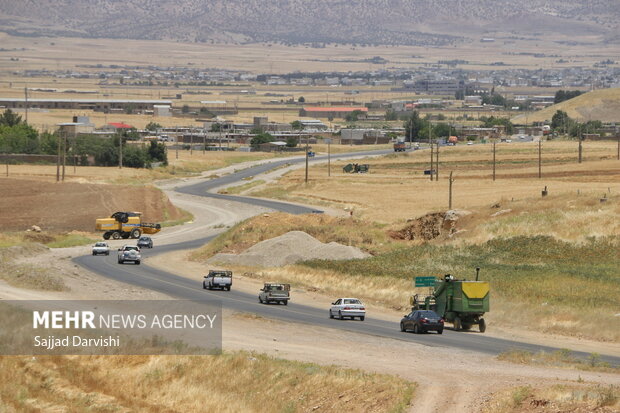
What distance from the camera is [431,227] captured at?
96375 mm

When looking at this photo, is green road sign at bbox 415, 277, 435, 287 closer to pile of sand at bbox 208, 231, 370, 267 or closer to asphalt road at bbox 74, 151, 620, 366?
asphalt road at bbox 74, 151, 620, 366

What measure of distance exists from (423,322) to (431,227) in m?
44.4

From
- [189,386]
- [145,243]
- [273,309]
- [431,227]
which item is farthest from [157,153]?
[189,386]

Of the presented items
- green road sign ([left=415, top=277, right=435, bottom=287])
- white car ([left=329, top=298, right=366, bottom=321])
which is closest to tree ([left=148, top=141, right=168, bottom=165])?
green road sign ([left=415, top=277, right=435, bottom=287])

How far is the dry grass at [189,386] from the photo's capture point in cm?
3709

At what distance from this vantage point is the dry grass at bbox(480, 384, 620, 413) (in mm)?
33906

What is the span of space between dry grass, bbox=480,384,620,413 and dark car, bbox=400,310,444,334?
16.2 m

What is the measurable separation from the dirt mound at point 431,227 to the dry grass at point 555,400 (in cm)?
5627

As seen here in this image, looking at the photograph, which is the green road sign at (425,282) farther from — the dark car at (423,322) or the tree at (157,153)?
the tree at (157,153)

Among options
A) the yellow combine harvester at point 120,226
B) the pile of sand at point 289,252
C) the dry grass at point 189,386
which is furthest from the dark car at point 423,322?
the yellow combine harvester at point 120,226

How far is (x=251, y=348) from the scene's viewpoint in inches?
1813

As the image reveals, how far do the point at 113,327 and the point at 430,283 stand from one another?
1856 centimetres

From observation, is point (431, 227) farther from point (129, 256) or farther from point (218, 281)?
point (218, 281)

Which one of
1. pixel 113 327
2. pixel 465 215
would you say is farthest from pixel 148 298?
pixel 465 215
